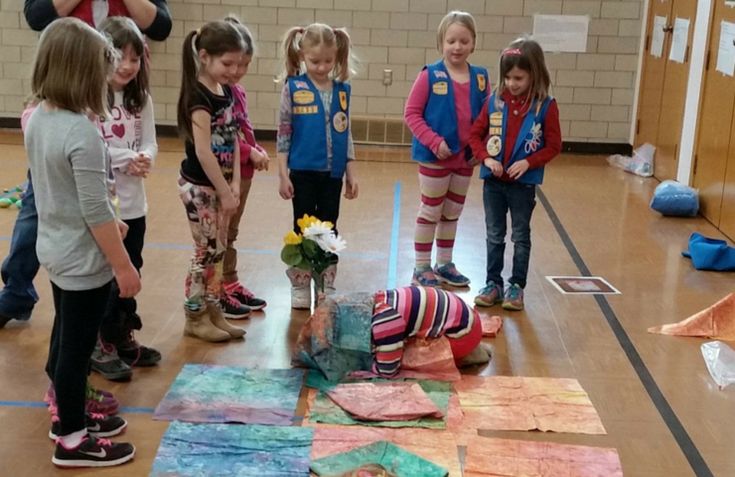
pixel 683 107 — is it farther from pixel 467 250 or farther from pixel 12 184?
pixel 12 184

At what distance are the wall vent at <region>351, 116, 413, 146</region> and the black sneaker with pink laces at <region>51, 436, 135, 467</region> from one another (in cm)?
596

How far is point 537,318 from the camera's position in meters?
4.13

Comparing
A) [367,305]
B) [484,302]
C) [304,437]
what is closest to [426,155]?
[484,302]

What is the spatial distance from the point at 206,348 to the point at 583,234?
2843 mm

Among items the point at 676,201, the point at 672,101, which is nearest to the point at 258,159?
the point at 676,201

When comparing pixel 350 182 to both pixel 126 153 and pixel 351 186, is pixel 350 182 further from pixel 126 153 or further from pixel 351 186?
pixel 126 153

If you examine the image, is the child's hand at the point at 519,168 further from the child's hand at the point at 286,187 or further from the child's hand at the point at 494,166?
the child's hand at the point at 286,187

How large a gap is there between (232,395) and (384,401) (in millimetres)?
543

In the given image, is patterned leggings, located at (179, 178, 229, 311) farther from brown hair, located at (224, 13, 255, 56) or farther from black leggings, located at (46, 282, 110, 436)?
black leggings, located at (46, 282, 110, 436)

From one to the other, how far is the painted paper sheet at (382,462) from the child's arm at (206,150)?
4.05ft

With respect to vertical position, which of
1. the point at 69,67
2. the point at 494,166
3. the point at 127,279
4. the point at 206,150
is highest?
the point at 69,67

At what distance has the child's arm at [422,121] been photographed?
4.28 metres

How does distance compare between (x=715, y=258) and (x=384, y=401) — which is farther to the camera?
→ (x=715, y=258)

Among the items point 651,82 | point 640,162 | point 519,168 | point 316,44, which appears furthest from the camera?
point 651,82
